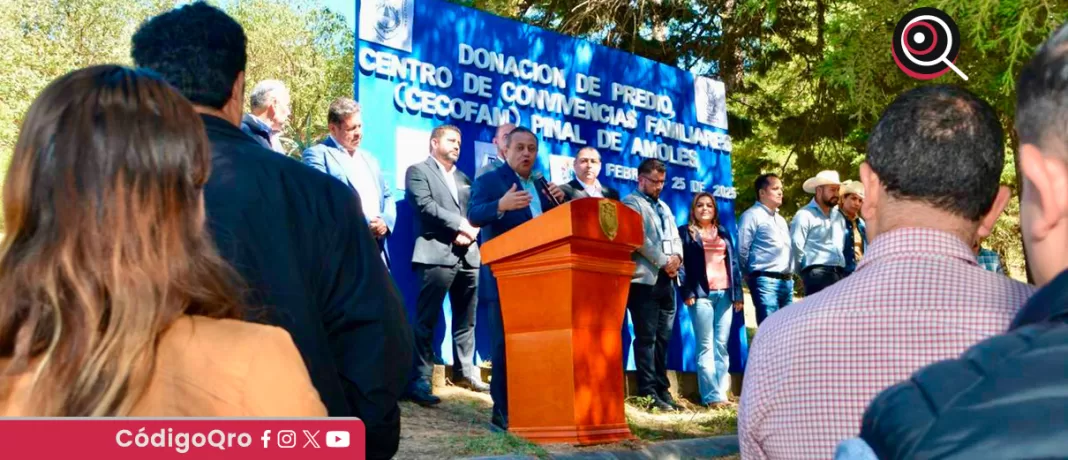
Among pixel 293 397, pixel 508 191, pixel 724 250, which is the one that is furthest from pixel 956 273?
pixel 724 250

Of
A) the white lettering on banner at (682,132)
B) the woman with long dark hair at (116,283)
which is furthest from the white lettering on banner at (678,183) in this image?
the woman with long dark hair at (116,283)

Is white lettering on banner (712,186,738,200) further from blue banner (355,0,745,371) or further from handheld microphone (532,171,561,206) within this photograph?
handheld microphone (532,171,561,206)

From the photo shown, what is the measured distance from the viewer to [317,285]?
2.71 metres

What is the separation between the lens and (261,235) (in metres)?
2.61

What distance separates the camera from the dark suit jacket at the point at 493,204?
8062mm

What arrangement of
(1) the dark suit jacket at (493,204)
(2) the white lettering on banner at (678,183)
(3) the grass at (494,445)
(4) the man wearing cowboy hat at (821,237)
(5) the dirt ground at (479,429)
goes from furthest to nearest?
(2) the white lettering on banner at (678,183)
(4) the man wearing cowboy hat at (821,237)
(1) the dark suit jacket at (493,204)
(5) the dirt ground at (479,429)
(3) the grass at (494,445)

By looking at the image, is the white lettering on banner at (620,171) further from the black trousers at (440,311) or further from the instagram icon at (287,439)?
the instagram icon at (287,439)

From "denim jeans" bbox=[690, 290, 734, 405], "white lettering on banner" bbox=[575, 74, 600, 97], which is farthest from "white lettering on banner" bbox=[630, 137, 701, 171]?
"denim jeans" bbox=[690, 290, 734, 405]

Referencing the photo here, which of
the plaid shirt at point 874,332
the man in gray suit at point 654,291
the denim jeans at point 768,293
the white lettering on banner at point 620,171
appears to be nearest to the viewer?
the plaid shirt at point 874,332

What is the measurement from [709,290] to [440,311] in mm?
2966

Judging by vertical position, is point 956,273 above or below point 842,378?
above

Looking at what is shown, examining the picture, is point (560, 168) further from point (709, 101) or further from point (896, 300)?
point (896, 300)

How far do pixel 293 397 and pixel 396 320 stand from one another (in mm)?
1224

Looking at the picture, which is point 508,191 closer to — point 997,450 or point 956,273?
point 956,273
